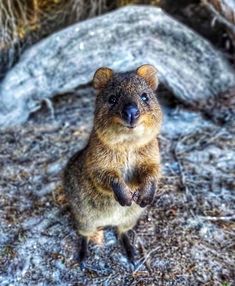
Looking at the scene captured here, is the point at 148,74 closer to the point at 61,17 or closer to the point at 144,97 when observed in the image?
the point at 144,97

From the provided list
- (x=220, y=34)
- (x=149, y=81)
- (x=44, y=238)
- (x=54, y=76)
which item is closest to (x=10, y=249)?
(x=44, y=238)

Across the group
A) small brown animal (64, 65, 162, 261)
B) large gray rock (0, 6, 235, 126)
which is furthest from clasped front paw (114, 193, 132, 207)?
large gray rock (0, 6, 235, 126)

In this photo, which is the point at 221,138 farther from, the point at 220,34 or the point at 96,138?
the point at 96,138

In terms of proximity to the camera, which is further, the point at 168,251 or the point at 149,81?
the point at 168,251

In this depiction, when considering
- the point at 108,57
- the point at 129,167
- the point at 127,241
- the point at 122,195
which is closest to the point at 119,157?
the point at 129,167

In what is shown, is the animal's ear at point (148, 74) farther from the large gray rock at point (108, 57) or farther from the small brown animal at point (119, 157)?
the large gray rock at point (108, 57)

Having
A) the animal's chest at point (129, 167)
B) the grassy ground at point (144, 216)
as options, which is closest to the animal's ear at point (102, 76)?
the animal's chest at point (129, 167)
